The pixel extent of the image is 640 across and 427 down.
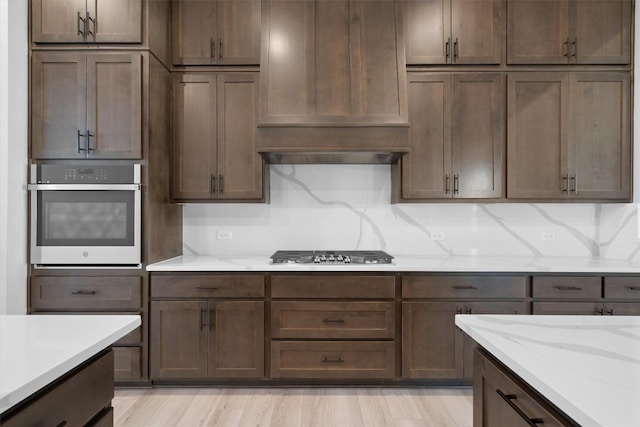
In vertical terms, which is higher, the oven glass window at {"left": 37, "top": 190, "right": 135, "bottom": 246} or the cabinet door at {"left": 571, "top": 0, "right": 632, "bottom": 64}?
the cabinet door at {"left": 571, "top": 0, "right": 632, "bottom": 64}

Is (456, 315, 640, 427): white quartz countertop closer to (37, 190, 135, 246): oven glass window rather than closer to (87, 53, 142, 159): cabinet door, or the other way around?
(37, 190, 135, 246): oven glass window

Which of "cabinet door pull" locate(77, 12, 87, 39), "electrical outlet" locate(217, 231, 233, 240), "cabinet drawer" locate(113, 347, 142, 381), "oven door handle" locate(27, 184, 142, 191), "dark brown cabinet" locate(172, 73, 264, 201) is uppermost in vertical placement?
"cabinet door pull" locate(77, 12, 87, 39)

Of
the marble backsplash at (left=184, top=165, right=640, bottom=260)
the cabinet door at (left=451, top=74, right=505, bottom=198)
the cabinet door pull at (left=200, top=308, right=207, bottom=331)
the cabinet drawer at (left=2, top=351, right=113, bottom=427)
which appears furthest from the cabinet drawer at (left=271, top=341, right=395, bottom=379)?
the cabinet drawer at (left=2, top=351, right=113, bottom=427)

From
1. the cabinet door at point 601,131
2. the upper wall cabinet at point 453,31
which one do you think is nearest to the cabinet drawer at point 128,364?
the upper wall cabinet at point 453,31

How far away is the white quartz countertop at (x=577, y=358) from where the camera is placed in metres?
0.67

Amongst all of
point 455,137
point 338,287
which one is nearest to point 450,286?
point 338,287

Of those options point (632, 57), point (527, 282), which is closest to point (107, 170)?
point (527, 282)

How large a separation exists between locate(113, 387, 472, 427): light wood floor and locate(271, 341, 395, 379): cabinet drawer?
0.14 m

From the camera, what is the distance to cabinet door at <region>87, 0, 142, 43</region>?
2.53 metres

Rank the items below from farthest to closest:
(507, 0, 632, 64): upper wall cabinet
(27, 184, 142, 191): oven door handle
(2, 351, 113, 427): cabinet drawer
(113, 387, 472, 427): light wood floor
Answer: (507, 0, 632, 64): upper wall cabinet, (27, 184, 142, 191): oven door handle, (113, 387, 472, 427): light wood floor, (2, 351, 113, 427): cabinet drawer

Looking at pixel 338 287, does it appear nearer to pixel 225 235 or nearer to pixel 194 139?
pixel 225 235

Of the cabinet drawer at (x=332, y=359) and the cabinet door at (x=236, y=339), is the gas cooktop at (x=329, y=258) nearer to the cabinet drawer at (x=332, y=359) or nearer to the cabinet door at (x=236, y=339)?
the cabinet door at (x=236, y=339)

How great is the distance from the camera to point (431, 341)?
2586 millimetres

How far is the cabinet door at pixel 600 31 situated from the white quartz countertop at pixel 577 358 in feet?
7.94
